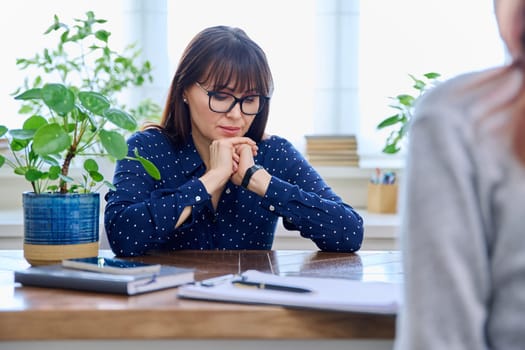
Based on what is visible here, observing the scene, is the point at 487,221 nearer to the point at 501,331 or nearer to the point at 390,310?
the point at 501,331

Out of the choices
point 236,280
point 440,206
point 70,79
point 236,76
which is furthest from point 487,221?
point 70,79

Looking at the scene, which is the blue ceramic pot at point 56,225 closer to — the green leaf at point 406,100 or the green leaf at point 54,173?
the green leaf at point 54,173

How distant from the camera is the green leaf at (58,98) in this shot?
1604 mm

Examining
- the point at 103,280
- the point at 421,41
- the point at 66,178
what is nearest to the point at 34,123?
the point at 66,178

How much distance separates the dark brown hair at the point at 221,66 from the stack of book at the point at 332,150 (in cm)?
112

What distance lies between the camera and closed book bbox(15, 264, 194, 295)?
4.50 ft

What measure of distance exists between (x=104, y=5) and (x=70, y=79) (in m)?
0.36

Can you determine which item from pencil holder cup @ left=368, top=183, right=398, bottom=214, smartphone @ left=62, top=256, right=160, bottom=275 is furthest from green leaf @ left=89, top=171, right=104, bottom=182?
pencil holder cup @ left=368, top=183, right=398, bottom=214

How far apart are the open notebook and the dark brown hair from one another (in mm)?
826

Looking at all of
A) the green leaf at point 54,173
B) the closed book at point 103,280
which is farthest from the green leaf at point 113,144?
the closed book at point 103,280

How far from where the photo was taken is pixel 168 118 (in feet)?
7.56

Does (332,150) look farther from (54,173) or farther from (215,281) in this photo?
(215,281)

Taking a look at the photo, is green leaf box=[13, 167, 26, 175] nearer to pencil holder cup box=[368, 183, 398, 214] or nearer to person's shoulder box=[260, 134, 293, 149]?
person's shoulder box=[260, 134, 293, 149]

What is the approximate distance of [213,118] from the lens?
218cm
